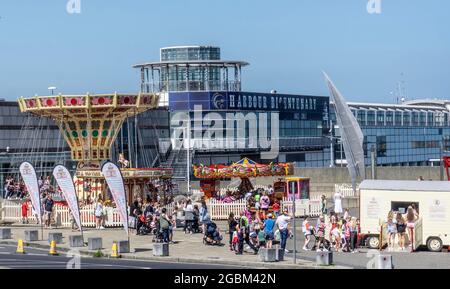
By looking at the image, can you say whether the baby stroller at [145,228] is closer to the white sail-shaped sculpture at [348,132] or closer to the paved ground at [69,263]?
the paved ground at [69,263]

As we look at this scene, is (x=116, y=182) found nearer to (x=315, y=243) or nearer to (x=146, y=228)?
(x=146, y=228)

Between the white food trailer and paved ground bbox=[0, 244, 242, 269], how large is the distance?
692cm

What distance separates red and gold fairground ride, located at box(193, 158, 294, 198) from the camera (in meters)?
52.8

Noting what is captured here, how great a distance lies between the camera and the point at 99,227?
43.0m

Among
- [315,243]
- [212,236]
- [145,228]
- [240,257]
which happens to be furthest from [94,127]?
[240,257]

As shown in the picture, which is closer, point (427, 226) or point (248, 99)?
point (427, 226)

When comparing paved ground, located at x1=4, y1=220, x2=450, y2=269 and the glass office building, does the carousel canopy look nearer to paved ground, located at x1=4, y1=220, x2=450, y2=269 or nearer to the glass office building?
paved ground, located at x1=4, y1=220, x2=450, y2=269

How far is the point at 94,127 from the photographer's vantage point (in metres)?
52.3

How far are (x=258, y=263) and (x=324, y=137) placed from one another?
2981 inches

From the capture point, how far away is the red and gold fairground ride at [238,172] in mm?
52844

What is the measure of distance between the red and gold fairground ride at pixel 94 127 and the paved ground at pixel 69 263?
1647 cm

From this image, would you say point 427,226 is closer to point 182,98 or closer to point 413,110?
point 182,98

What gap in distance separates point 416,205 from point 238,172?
1986cm
